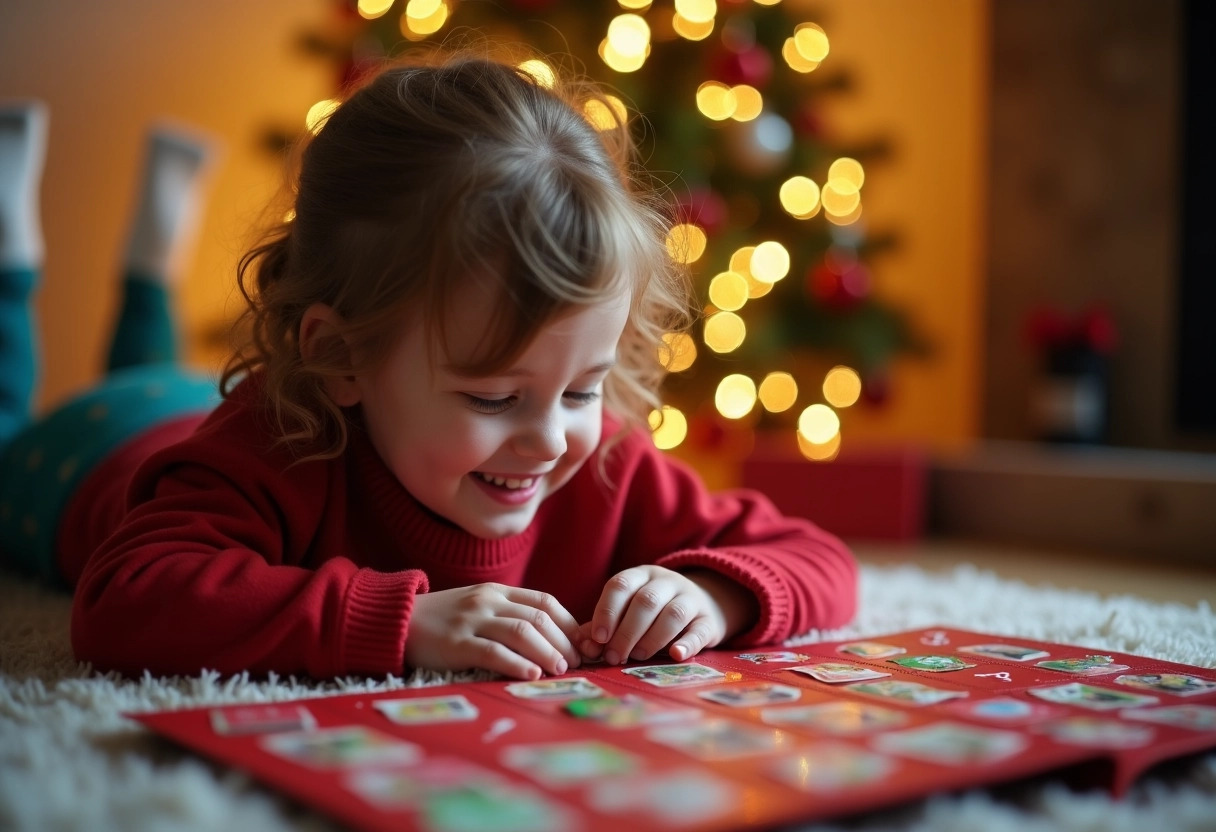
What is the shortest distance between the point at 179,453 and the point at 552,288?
1.04 feet

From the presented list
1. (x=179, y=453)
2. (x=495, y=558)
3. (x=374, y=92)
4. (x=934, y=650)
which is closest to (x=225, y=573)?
(x=179, y=453)

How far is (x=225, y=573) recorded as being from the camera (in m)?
0.79

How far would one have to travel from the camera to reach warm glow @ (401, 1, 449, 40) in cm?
230

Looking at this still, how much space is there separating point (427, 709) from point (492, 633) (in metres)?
0.13

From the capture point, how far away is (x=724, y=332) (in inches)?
93.2

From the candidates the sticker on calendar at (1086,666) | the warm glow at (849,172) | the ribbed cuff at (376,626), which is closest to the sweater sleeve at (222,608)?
the ribbed cuff at (376,626)

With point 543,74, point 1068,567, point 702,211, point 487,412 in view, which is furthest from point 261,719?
point 702,211

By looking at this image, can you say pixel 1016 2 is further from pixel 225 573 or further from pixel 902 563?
pixel 225 573

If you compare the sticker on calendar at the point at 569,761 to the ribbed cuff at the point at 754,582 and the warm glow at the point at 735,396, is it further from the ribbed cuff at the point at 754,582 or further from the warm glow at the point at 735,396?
the warm glow at the point at 735,396

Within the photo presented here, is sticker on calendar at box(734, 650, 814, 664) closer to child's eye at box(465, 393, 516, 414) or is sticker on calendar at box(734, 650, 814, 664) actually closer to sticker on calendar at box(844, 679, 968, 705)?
sticker on calendar at box(844, 679, 968, 705)

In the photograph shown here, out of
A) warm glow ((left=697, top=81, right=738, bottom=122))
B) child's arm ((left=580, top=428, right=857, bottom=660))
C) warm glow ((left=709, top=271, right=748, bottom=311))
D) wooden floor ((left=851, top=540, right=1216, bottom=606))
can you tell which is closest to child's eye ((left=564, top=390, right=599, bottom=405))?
child's arm ((left=580, top=428, right=857, bottom=660))

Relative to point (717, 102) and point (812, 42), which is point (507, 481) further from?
point (812, 42)

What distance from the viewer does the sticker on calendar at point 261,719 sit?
2.05ft

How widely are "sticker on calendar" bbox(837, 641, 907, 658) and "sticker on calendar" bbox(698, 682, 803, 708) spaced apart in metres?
0.14
